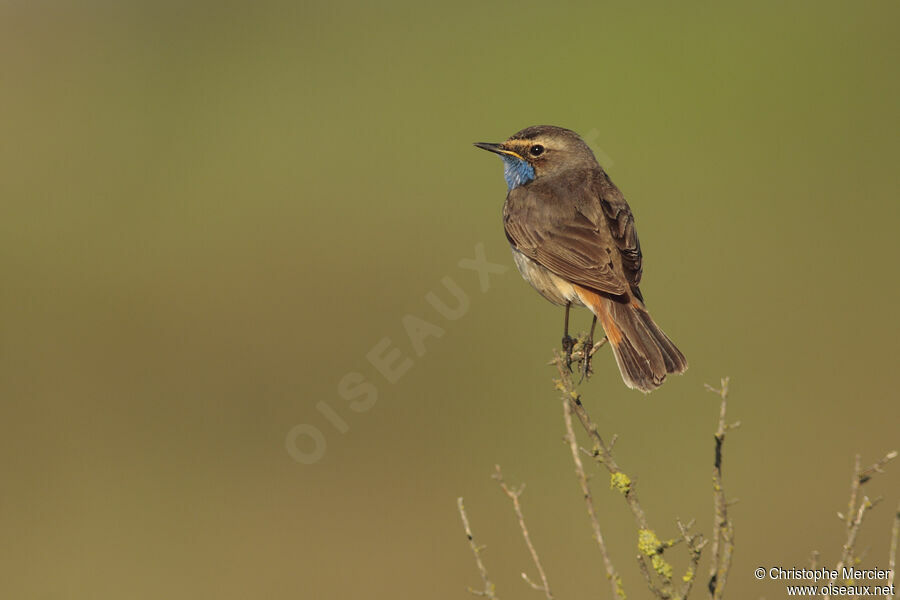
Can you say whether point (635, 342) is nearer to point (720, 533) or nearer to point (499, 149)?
point (499, 149)

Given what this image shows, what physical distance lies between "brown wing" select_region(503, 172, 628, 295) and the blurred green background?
2.67m

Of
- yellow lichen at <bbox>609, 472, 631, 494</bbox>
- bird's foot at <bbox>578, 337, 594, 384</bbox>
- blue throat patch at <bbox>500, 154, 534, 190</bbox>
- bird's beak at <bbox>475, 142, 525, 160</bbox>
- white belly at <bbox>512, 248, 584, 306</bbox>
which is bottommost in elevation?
yellow lichen at <bbox>609, 472, 631, 494</bbox>

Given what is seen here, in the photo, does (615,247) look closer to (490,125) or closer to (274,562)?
(274,562)

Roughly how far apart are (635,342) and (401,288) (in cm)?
764

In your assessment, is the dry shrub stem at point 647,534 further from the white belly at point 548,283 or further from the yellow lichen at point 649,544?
the white belly at point 548,283

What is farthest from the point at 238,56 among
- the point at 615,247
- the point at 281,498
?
→ the point at 615,247

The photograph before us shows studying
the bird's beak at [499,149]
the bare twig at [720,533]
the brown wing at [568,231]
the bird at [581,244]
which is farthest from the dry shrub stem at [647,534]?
the bird's beak at [499,149]

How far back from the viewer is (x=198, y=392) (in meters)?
11.5

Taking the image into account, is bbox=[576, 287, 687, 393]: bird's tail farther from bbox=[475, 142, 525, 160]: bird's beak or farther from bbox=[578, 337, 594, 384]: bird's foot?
bbox=[475, 142, 525, 160]: bird's beak

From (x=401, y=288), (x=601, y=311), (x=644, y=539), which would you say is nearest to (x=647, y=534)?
(x=644, y=539)

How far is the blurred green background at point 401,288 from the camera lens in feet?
31.3

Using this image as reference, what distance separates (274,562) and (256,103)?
34.9 ft

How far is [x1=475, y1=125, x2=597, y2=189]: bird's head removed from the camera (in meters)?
6.84

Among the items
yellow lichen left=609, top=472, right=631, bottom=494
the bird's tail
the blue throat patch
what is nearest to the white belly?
the bird's tail
